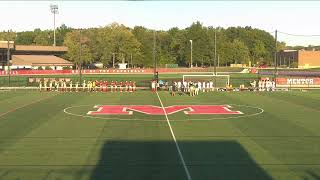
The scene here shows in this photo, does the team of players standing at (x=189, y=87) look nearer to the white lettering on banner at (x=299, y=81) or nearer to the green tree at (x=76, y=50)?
the white lettering on banner at (x=299, y=81)

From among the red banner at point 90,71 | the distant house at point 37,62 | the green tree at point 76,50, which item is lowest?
the red banner at point 90,71

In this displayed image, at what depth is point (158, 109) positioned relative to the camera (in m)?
30.6

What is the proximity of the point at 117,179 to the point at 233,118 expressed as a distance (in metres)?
14.2

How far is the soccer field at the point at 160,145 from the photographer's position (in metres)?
13.7

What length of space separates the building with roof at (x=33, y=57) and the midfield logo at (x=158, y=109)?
78.3 m

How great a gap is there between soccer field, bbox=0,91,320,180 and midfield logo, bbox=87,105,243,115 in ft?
1.05

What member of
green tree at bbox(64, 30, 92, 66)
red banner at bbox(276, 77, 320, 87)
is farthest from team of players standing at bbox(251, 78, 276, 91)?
green tree at bbox(64, 30, 92, 66)

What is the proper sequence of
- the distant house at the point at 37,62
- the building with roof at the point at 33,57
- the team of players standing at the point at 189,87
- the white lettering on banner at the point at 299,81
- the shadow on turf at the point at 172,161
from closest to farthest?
the shadow on turf at the point at 172,161 < the team of players standing at the point at 189,87 < the white lettering on banner at the point at 299,81 < the building with roof at the point at 33,57 < the distant house at the point at 37,62

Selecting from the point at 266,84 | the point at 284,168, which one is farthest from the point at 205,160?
the point at 266,84

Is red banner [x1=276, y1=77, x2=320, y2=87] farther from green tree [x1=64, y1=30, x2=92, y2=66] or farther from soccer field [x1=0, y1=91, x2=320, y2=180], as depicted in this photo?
green tree [x1=64, y1=30, x2=92, y2=66]

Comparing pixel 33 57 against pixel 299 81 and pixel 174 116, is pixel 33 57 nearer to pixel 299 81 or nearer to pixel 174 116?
pixel 299 81

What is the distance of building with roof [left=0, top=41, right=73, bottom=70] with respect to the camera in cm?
10894

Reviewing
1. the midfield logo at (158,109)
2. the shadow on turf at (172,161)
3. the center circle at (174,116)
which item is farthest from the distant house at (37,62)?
the shadow on turf at (172,161)

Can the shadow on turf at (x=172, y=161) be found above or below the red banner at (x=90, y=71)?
below
